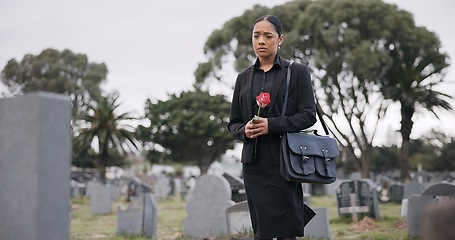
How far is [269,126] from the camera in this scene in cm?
275

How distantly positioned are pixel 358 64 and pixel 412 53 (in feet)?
9.66

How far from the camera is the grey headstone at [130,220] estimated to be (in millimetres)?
9258

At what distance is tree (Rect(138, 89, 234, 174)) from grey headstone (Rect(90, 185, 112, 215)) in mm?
21367

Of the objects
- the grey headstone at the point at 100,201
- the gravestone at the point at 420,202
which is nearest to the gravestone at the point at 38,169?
the gravestone at the point at 420,202

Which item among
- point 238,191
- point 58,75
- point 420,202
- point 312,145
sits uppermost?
point 58,75

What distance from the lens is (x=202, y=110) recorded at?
130 feet

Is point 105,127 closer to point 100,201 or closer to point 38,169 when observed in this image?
point 100,201

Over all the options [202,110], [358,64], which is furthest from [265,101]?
[202,110]

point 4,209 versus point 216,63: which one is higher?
point 216,63

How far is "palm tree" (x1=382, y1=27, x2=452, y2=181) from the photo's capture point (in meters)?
23.3

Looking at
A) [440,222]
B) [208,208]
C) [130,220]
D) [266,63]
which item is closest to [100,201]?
[130,220]

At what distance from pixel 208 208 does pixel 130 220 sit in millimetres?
1651

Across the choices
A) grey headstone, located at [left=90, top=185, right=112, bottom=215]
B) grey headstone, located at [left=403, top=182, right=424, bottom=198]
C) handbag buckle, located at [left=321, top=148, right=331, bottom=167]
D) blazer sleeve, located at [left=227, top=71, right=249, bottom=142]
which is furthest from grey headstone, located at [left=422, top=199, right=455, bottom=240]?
grey headstone, located at [left=90, top=185, right=112, bottom=215]

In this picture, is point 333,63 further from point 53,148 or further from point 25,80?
point 25,80
